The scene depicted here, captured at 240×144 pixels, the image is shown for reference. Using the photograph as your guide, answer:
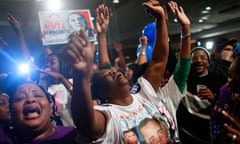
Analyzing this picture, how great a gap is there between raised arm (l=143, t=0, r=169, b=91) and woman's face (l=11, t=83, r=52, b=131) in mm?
700

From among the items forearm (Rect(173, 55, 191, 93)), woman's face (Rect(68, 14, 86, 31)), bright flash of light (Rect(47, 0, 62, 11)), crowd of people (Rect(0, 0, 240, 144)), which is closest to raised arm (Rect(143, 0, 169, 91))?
crowd of people (Rect(0, 0, 240, 144))

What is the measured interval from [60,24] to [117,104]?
2476 millimetres

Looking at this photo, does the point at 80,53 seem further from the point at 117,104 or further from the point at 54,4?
the point at 54,4

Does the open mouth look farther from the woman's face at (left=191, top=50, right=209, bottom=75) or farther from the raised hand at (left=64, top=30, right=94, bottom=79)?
the woman's face at (left=191, top=50, right=209, bottom=75)

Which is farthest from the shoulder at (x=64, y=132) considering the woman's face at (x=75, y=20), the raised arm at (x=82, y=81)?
the woman's face at (x=75, y=20)

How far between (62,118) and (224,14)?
409 inches

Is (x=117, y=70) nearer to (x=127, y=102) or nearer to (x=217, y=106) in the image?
(x=127, y=102)

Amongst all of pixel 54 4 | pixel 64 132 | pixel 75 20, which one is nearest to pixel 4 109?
pixel 64 132

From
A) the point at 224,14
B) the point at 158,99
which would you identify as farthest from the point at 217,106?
the point at 224,14

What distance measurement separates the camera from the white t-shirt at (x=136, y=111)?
158cm

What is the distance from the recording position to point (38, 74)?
2650 millimetres

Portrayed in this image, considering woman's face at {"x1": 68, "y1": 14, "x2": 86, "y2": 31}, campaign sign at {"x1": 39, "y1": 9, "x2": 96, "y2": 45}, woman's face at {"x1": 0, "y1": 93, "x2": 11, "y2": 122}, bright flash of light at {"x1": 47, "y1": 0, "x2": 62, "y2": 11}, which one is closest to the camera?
woman's face at {"x1": 0, "y1": 93, "x2": 11, "y2": 122}

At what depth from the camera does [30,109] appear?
5.35 ft

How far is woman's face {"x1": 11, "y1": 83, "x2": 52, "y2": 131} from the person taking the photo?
161 centimetres
